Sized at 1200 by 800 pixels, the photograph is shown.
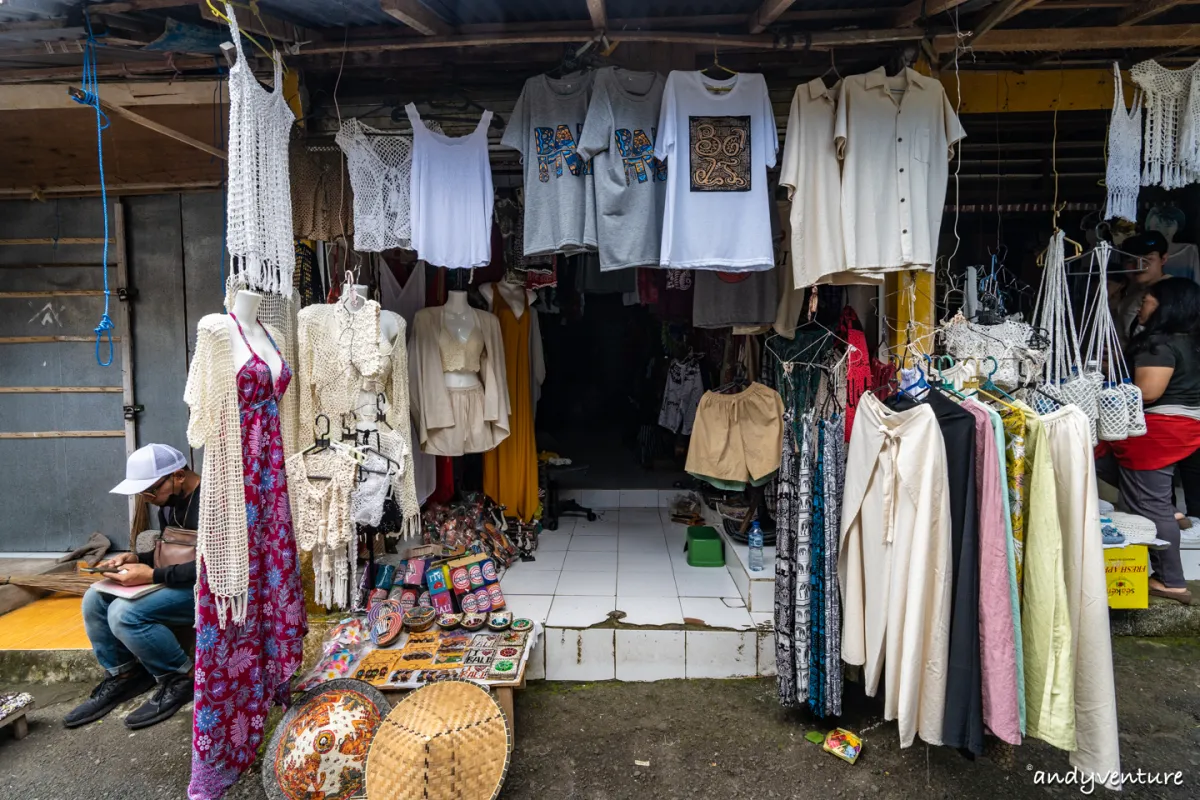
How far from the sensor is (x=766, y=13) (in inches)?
114

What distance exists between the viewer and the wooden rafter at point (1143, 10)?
2849 mm

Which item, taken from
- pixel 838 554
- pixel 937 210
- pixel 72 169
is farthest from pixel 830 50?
pixel 72 169

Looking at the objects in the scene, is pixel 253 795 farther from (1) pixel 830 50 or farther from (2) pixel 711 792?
(1) pixel 830 50

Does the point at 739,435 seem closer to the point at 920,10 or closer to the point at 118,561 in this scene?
the point at 920,10

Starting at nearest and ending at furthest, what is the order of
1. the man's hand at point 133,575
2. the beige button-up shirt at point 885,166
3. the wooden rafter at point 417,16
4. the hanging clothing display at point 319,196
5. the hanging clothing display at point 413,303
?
the wooden rafter at point 417,16 < the beige button-up shirt at point 885,166 < the man's hand at point 133,575 < the hanging clothing display at point 319,196 < the hanging clothing display at point 413,303

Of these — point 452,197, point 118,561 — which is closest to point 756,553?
point 452,197

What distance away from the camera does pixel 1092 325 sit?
365 cm

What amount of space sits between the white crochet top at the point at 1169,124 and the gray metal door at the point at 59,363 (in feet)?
21.7

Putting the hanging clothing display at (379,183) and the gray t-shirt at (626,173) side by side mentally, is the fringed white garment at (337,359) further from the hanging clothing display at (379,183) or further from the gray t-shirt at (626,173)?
the gray t-shirt at (626,173)

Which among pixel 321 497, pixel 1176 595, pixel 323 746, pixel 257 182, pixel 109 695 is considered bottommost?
pixel 109 695

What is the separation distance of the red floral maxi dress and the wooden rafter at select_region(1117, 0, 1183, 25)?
446 centimetres

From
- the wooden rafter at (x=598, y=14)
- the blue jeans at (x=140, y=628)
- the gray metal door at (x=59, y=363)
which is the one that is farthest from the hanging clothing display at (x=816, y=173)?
the gray metal door at (x=59, y=363)

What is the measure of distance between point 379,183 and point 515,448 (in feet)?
7.37

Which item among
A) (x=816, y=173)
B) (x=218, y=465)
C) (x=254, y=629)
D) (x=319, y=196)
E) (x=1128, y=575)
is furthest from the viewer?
(x=1128, y=575)
